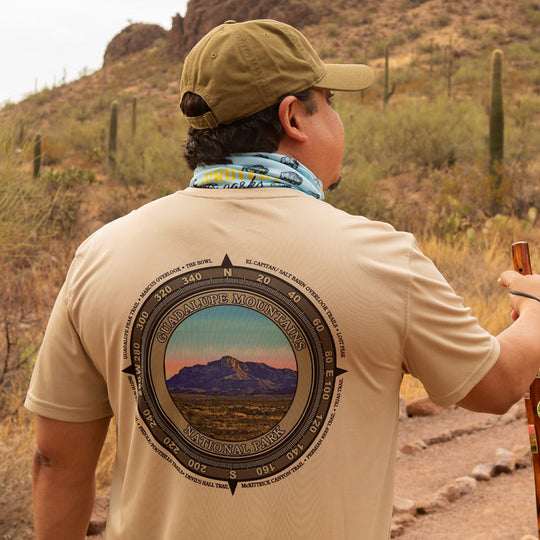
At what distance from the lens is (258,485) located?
1408mm

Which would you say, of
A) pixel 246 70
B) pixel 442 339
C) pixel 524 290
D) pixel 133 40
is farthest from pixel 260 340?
pixel 133 40

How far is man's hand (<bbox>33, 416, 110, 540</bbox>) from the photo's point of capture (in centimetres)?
163

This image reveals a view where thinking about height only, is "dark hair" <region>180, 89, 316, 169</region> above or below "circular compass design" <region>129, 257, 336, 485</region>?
above

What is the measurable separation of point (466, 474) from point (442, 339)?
3.54 metres

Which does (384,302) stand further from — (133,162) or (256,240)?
(133,162)

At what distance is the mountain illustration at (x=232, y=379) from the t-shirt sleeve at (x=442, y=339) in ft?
0.83

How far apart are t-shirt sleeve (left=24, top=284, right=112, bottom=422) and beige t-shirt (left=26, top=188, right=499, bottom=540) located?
95mm

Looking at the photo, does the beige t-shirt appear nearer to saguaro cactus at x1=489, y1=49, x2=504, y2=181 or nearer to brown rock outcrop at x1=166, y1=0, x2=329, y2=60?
saguaro cactus at x1=489, y1=49, x2=504, y2=181

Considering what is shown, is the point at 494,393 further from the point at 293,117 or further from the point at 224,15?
the point at 224,15

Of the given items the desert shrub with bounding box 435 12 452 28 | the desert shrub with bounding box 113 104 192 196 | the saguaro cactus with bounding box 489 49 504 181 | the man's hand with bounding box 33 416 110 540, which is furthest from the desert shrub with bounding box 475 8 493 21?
the man's hand with bounding box 33 416 110 540

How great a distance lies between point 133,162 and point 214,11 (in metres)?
34.7

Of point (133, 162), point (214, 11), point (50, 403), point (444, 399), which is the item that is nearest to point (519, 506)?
point (444, 399)

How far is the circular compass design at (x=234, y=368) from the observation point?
53.9 inches

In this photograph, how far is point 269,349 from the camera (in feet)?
4.54
